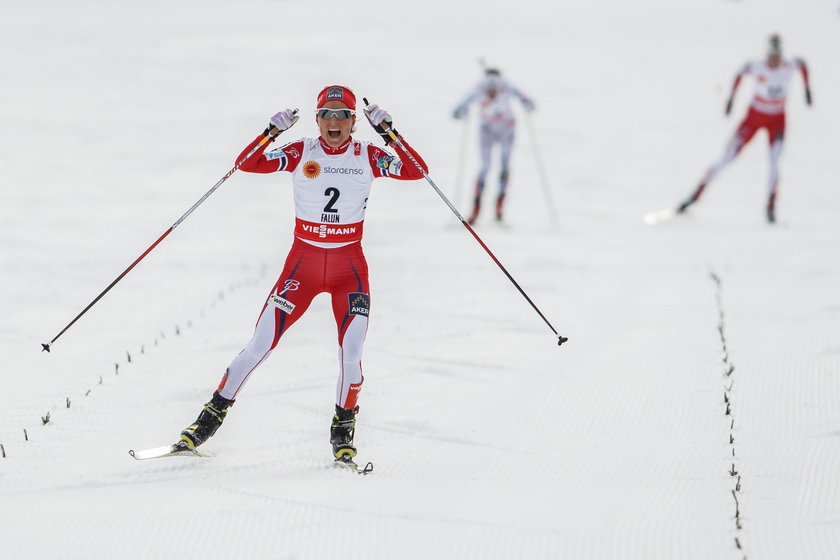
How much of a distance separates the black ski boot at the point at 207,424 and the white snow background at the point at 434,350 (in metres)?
0.17

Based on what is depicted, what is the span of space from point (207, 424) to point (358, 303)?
1169 millimetres

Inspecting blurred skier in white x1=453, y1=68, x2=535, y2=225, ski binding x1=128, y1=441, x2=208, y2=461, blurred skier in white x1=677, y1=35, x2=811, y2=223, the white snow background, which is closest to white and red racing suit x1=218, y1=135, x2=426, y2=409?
ski binding x1=128, y1=441, x2=208, y2=461

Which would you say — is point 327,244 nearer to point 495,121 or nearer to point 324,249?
point 324,249

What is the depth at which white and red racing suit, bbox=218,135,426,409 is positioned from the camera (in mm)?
5918

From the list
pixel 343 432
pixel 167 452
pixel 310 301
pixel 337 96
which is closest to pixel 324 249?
pixel 310 301

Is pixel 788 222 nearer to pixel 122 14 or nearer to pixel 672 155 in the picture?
pixel 672 155

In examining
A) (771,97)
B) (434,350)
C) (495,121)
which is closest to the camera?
(434,350)

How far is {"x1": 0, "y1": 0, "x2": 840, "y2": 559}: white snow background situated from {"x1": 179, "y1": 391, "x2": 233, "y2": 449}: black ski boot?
174 millimetres

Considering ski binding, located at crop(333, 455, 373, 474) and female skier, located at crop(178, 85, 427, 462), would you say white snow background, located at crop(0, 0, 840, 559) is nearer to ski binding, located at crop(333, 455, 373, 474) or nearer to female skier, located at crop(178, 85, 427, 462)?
ski binding, located at crop(333, 455, 373, 474)

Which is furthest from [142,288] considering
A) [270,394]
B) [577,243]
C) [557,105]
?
[557,105]

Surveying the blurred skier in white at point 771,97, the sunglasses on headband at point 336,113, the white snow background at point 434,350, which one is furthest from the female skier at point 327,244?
the blurred skier in white at point 771,97

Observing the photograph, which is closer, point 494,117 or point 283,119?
point 283,119

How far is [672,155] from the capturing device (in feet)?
66.9

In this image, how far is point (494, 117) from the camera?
13641 mm
